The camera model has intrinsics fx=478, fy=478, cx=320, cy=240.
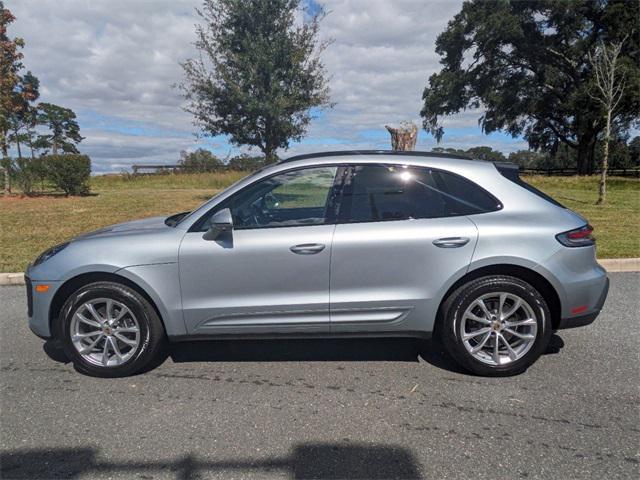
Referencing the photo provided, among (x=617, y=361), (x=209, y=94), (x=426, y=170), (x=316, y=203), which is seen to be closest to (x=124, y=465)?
(x=316, y=203)

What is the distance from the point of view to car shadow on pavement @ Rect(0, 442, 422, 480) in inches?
98.8

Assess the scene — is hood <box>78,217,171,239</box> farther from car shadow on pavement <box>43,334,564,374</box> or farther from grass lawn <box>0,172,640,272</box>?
grass lawn <box>0,172,640,272</box>

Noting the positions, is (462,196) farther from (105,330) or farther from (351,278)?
(105,330)

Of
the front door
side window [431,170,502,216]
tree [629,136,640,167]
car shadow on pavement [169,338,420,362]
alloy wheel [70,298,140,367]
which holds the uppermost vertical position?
tree [629,136,640,167]

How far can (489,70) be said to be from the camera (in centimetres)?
4062

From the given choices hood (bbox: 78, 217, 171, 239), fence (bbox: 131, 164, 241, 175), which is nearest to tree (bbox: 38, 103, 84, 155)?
fence (bbox: 131, 164, 241, 175)

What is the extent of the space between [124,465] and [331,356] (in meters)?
1.86

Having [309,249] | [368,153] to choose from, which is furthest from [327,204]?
[368,153]

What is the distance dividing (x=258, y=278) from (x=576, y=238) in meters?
2.38

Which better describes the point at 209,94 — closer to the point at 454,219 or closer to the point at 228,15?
the point at 228,15

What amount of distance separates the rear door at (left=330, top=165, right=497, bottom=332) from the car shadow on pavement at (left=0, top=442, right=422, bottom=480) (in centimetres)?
106

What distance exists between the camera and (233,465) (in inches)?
101

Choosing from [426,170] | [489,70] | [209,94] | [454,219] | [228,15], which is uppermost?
[489,70]

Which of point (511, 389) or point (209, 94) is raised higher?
point (209, 94)
